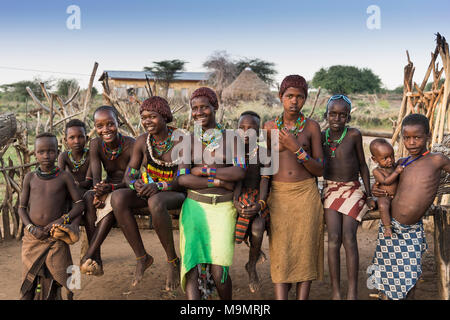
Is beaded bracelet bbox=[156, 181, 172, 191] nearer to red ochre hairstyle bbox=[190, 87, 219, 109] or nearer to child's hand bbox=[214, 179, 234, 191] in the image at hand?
child's hand bbox=[214, 179, 234, 191]

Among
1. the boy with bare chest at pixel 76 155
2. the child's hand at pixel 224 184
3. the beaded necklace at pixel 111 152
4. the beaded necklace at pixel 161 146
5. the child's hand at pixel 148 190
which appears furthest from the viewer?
the boy with bare chest at pixel 76 155

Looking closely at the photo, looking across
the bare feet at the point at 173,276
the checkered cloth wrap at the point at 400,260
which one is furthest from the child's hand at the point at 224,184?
the checkered cloth wrap at the point at 400,260

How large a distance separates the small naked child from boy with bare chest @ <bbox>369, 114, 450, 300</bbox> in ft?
0.13

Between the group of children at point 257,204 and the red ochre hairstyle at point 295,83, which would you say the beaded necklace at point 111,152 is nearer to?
the group of children at point 257,204

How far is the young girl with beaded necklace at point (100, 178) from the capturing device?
2981 millimetres

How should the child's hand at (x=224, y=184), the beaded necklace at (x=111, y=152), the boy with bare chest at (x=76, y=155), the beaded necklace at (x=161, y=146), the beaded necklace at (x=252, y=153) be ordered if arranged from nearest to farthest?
the child's hand at (x=224, y=184), the beaded necklace at (x=252, y=153), the beaded necklace at (x=161, y=146), the beaded necklace at (x=111, y=152), the boy with bare chest at (x=76, y=155)

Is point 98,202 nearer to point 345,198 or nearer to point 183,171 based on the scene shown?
point 183,171

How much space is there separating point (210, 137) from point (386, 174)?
140 cm

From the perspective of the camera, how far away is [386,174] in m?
2.95

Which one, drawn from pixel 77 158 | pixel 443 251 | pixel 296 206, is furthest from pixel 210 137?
pixel 443 251

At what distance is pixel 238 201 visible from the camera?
2.82 metres

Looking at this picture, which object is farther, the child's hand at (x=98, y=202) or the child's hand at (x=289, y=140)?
the child's hand at (x=98, y=202)

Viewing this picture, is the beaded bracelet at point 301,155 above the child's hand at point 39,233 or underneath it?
above

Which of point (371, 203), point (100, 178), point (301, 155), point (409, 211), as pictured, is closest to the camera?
point (301, 155)
